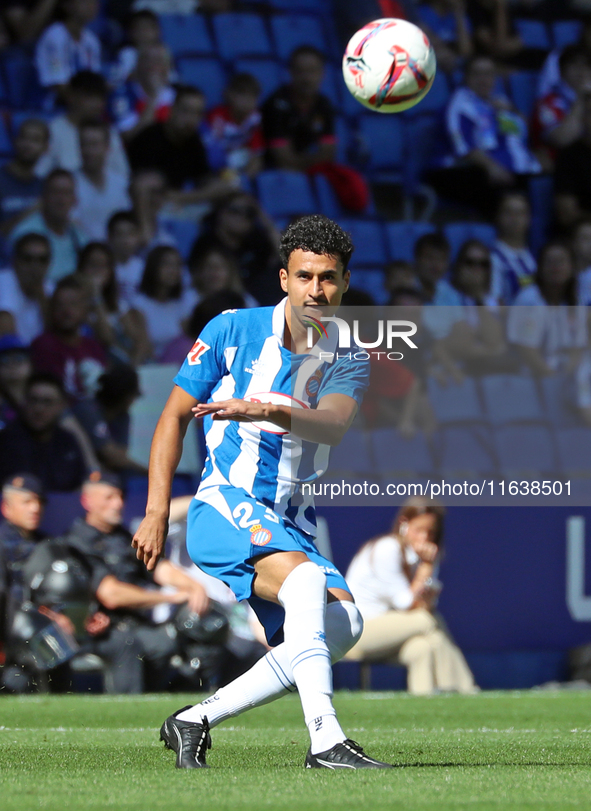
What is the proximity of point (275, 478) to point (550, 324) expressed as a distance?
7.37 m

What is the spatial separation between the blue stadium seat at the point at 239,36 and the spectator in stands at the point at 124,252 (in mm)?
3038

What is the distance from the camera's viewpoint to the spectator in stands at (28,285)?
1002 centimetres

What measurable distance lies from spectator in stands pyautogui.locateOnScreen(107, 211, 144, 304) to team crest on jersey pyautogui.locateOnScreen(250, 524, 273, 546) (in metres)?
7.00

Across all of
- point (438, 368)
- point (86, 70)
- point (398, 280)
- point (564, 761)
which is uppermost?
point (86, 70)

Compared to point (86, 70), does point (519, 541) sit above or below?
below

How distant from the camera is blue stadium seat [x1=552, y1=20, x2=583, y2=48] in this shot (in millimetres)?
14047

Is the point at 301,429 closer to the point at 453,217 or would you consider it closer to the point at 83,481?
the point at 83,481

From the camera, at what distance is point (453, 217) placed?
41.6ft

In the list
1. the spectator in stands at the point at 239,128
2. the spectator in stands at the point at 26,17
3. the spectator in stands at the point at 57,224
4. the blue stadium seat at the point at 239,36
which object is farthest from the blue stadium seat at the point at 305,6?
the spectator in stands at the point at 57,224

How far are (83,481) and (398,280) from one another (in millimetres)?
3815

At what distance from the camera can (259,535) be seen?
3.79 m

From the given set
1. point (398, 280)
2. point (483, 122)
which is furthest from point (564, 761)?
point (483, 122)

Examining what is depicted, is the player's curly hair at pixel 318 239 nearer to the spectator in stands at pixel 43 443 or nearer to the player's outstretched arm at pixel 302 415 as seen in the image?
the player's outstretched arm at pixel 302 415

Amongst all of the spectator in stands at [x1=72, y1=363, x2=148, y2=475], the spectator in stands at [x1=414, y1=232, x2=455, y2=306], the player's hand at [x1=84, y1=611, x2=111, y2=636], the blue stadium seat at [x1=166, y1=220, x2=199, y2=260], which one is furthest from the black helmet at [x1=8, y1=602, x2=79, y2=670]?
the spectator in stands at [x1=414, y1=232, x2=455, y2=306]
